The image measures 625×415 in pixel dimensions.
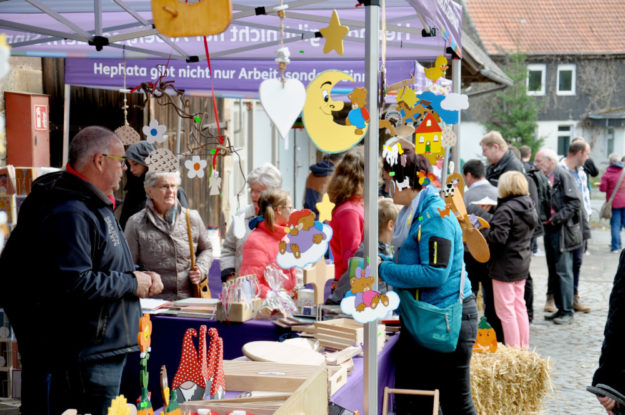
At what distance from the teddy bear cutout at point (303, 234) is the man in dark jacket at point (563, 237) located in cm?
592

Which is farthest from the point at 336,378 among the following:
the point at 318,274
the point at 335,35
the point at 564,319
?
the point at 564,319

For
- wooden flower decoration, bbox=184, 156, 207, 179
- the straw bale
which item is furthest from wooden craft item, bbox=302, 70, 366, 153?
the straw bale

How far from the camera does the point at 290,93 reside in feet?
8.12

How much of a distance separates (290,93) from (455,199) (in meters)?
1.29

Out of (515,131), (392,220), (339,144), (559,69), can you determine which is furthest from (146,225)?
(559,69)

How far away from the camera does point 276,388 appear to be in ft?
8.91

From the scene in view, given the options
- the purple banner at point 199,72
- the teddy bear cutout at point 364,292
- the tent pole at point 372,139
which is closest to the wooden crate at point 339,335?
the tent pole at point 372,139

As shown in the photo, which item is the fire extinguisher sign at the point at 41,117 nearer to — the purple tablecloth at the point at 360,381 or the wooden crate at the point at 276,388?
the purple tablecloth at the point at 360,381

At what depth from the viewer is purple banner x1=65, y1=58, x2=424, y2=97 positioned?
6730 millimetres

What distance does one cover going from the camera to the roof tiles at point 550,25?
113 feet

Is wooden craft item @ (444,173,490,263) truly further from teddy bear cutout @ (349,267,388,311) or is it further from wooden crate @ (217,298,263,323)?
wooden crate @ (217,298,263,323)

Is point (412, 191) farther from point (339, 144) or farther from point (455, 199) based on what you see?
point (339, 144)

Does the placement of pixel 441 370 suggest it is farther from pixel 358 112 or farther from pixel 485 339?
pixel 358 112

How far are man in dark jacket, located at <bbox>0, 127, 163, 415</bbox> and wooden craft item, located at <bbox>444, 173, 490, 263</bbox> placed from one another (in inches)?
58.4
